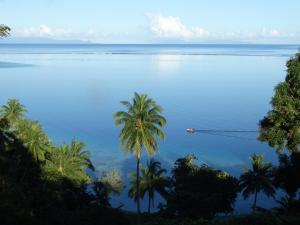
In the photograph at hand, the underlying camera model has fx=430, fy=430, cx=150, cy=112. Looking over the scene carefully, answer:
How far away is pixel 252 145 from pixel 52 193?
6027 centimetres

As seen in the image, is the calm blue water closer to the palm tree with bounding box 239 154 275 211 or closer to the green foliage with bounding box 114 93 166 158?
the palm tree with bounding box 239 154 275 211

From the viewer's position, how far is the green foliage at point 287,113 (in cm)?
3744

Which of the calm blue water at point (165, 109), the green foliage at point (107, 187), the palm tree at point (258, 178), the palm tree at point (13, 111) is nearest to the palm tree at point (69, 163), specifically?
the green foliage at point (107, 187)

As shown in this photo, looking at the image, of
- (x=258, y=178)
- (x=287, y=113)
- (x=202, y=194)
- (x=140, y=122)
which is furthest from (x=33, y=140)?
(x=287, y=113)

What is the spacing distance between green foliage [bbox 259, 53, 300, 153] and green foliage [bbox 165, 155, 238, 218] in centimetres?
1258

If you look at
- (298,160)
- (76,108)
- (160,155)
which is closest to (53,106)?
(76,108)

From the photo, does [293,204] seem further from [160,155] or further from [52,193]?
[160,155]

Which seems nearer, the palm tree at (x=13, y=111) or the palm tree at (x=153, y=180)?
the palm tree at (x=153, y=180)

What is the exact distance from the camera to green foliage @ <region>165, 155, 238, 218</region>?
48469 mm

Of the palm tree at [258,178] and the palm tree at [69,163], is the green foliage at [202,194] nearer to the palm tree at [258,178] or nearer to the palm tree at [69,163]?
the palm tree at [258,178]

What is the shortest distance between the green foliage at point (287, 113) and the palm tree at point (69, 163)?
23979mm

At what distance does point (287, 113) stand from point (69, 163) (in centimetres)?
2731

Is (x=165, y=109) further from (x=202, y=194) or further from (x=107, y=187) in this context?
(x=202, y=194)

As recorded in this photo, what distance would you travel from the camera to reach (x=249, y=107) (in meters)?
124
